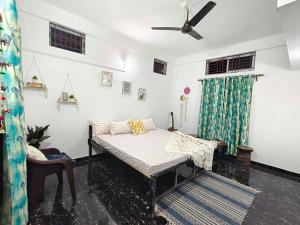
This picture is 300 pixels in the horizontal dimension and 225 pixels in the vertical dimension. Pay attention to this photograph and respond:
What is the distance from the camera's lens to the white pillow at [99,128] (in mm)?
3266

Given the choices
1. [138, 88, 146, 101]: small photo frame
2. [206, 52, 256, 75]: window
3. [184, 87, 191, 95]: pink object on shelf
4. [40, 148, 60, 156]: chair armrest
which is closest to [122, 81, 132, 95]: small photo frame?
[138, 88, 146, 101]: small photo frame

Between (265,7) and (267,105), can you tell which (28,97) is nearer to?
(265,7)

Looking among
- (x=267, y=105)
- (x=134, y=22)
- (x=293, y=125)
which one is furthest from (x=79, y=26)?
(x=293, y=125)

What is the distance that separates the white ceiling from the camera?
242cm

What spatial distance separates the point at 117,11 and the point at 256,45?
10.6 feet

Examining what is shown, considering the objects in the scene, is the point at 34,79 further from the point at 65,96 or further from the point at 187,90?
the point at 187,90

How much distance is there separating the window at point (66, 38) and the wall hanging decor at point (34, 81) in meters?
0.53

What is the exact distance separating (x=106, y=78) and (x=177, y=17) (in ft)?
6.48

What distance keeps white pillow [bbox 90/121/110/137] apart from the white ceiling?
7.18 feet

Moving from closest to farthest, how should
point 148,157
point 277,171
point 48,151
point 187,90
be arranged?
point 148,157
point 48,151
point 277,171
point 187,90

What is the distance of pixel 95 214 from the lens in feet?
5.93

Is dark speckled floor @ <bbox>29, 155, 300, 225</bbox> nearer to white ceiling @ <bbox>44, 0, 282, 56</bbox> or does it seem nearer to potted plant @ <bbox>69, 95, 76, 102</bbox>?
potted plant @ <bbox>69, 95, 76, 102</bbox>

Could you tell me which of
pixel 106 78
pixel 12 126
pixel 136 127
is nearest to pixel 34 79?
pixel 106 78

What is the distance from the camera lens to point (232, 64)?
13.0 ft
